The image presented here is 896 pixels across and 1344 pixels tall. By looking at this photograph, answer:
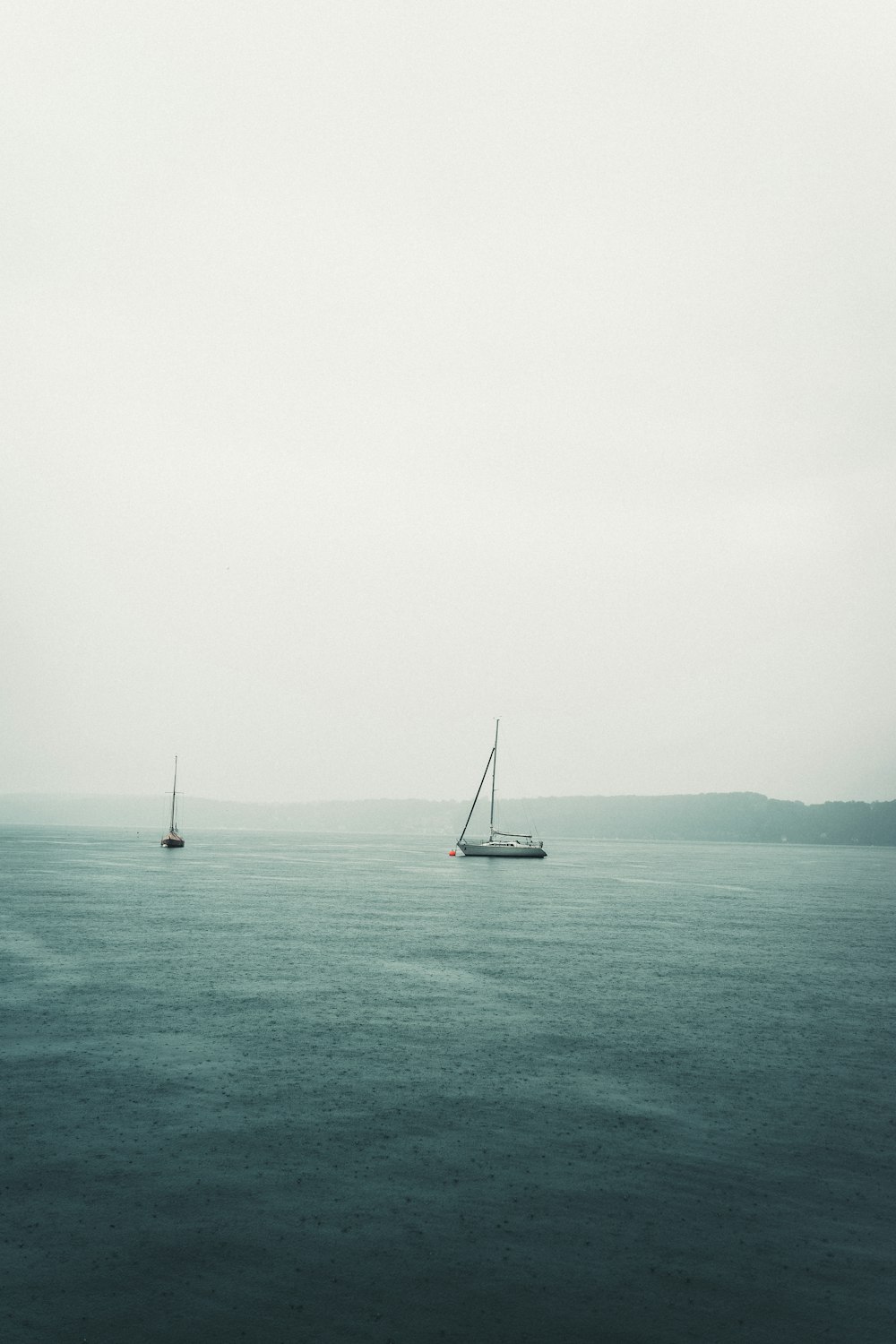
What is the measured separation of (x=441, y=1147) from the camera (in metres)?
24.3

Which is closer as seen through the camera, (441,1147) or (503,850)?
(441,1147)

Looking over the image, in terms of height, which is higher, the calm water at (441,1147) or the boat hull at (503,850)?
the calm water at (441,1147)

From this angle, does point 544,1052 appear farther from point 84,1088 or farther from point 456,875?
point 456,875

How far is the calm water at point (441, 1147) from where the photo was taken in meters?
16.9

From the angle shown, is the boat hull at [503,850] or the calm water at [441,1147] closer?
the calm water at [441,1147]

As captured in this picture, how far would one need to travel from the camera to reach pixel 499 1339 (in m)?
15.8

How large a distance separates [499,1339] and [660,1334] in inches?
119

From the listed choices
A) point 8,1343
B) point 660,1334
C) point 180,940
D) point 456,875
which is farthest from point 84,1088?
point 456,875

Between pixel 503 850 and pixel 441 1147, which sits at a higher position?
pixel 441 1147

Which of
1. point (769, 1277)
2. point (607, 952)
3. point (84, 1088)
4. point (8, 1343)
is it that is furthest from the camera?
point (607, 952)

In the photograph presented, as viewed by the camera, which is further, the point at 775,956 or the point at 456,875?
the point at 456,875

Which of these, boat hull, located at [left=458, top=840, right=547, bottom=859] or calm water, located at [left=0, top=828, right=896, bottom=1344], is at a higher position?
calm water, located at [left=0, top=828, right=896, bottom=1344]

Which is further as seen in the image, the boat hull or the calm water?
the boat hull

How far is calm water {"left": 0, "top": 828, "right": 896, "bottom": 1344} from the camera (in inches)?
666
